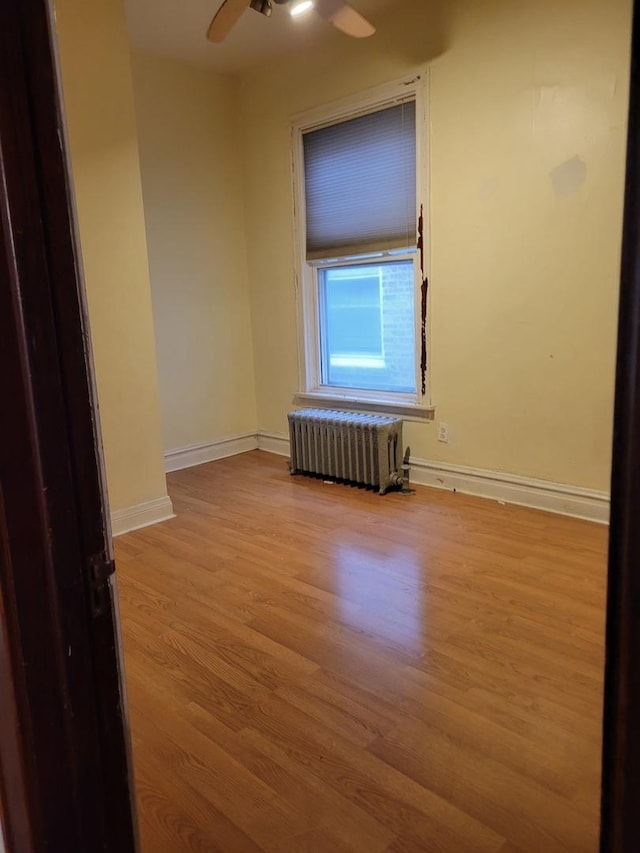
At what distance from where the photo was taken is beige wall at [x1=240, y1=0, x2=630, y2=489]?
10.1 feet

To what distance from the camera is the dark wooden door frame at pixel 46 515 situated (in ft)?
2.31

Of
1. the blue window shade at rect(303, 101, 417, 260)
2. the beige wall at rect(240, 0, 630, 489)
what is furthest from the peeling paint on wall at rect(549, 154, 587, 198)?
the blue window shade at rect(303, 101, 417, 260)

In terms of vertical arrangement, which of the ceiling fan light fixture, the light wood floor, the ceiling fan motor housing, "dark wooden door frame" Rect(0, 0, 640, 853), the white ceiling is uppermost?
the white ceiling

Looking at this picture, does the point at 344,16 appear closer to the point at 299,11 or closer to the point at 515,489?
the point at 299,11

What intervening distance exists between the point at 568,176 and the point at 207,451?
3.13 meters

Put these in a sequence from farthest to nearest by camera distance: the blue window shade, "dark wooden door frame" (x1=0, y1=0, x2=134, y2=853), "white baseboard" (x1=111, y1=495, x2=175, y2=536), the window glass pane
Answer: the window glass pane → the blue window shade → "white baseboard" (x1=111, y1=495, x2=175, y2=536) → "dark wooden door frame" (x1=0, y1=0, x2=134, y2=853)

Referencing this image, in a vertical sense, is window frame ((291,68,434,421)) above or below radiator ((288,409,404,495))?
above

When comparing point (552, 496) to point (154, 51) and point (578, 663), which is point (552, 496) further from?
point (154, 51)

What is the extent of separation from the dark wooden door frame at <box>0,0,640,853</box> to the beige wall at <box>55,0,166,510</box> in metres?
2.63

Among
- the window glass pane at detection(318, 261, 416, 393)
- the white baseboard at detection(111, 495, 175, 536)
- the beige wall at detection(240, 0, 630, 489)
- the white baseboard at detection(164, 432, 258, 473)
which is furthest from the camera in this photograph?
the white baseboard at detection(164, 432, 258, 473)

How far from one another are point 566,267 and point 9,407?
3.14m

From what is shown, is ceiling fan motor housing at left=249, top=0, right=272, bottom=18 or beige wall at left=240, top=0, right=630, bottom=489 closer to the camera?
ceiling fan motor housing at left=249, top=0, right=272, bottom=18

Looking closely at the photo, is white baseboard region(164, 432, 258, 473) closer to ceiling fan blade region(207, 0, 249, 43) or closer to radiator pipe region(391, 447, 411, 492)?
radiator pipe region(391, 447, 411, 492)

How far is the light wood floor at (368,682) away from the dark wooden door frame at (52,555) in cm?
82
